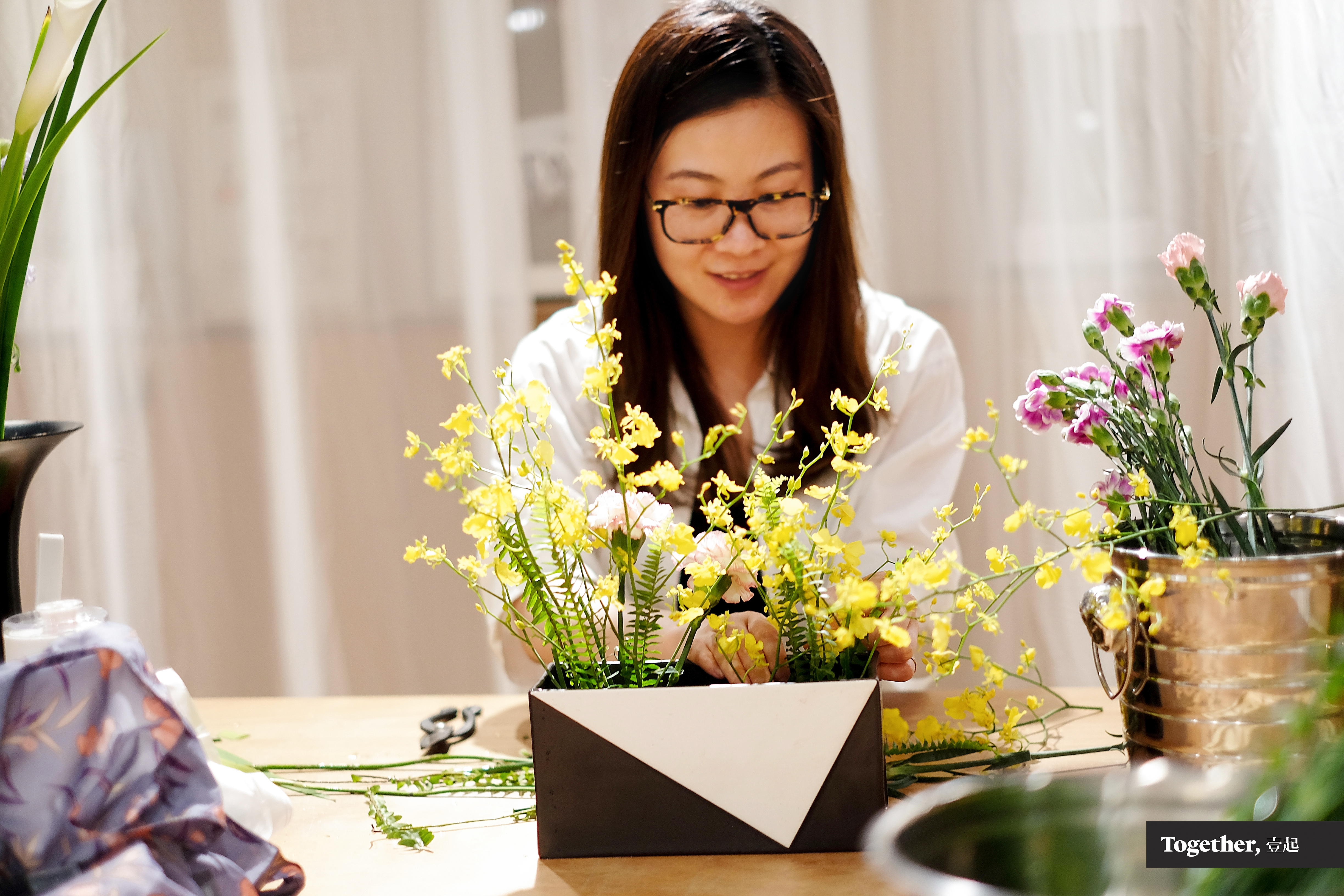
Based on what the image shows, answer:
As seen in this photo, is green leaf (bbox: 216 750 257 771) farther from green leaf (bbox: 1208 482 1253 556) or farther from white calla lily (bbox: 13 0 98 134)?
green leaf (bbox: 1208 482 1253 556)

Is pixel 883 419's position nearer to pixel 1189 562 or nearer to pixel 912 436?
pixel 912 436

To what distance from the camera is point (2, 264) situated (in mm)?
868

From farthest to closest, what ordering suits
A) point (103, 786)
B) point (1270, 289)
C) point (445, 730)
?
point (445, 730) < point (1270, 289) < point (103, 786)

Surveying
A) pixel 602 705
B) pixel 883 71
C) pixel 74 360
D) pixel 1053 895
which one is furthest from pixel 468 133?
pixel 1053 895

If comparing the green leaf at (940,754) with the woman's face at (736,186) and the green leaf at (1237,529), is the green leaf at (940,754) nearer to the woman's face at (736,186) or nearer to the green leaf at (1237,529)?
the green leaf at (1237,529)

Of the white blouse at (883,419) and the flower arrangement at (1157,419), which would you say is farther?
the white blouse at (883,419)

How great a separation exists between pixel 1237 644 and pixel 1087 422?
17 cm

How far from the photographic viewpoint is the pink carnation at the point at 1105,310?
0.77 meters

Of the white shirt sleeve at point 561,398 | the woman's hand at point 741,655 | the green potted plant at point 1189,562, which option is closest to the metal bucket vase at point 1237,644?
the green potted plant at point 1189,562

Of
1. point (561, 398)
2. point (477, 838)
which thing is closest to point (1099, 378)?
point (477, 838)

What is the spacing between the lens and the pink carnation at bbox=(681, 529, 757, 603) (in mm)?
761

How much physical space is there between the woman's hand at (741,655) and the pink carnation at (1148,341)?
1.02ft

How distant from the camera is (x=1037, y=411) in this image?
793mm

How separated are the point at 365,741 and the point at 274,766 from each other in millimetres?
94
